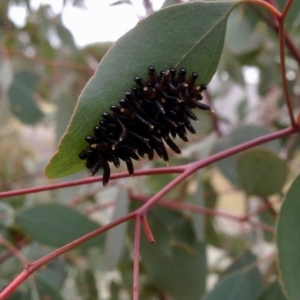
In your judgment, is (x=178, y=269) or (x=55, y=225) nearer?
(x=55, y=225)

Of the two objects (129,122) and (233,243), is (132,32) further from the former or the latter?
(233,243)

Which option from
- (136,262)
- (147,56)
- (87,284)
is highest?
(147,56)

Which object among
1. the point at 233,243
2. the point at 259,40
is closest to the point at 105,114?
the point at 259,40

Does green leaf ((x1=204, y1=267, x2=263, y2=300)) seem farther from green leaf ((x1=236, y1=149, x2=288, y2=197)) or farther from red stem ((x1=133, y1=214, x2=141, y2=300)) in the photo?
red stem ((x1=133, y1=214, x2=141, y2=300))

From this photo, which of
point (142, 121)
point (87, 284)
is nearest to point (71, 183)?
point (142, 121)

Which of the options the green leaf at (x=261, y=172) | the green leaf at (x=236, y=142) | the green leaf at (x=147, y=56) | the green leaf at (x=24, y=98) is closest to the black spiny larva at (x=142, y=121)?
the green leaf at (x=147, y=56)

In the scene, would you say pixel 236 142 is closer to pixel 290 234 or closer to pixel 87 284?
pixel 290 234
